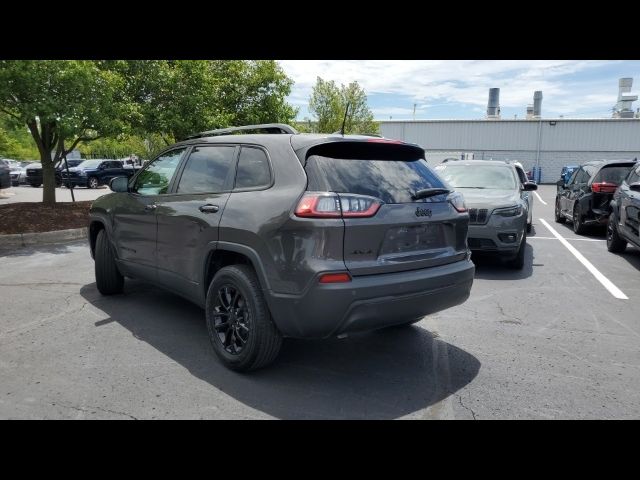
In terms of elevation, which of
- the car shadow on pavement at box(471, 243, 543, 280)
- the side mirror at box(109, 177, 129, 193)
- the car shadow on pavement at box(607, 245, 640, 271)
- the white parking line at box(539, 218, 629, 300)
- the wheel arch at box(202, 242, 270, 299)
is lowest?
the car shadow on pavement at box(471, 243, 543, 280)

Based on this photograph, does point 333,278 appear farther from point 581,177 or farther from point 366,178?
point 581,177

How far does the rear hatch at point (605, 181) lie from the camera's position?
9812 mm

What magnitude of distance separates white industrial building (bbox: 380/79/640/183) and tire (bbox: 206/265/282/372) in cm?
3757

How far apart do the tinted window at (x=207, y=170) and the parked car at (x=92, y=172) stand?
2058 centimetres

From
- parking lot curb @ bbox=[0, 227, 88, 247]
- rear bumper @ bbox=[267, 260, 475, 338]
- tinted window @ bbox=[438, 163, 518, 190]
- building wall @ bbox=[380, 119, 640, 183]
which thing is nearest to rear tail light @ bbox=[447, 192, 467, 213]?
rear bumper @ bbox=[267, 260, 475, 338]

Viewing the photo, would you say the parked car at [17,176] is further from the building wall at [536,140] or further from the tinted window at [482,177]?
the building wall at [536,140]

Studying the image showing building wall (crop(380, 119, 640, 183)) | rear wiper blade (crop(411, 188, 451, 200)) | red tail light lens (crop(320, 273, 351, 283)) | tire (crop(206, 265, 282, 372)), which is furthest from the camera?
building wall (crop(380, 119, 640, 183))

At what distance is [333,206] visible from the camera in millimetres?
3166

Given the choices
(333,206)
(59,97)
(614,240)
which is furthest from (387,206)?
(59,97)

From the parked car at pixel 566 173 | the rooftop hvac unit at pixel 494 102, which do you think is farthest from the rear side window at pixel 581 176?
the rooftop hvac unit at pixel 494 102

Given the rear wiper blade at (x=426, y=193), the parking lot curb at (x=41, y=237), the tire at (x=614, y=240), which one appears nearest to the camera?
the rear wiper blade at (x=426, y=193)

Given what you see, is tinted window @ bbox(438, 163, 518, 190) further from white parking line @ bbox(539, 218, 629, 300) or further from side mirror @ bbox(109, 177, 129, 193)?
side mirror @ bbox(109, 177, 129, 193)

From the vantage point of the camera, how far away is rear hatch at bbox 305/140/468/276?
3.20m
